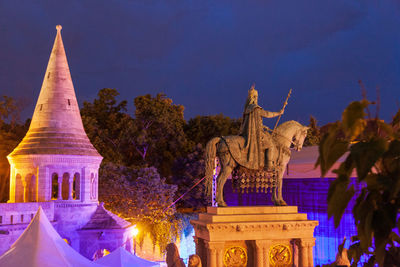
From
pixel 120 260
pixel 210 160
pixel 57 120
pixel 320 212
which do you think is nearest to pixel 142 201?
pixel 57 120

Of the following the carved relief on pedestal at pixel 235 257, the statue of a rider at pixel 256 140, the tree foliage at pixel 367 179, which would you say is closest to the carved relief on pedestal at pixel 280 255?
the carved relief on pedestal at pixel 235 257

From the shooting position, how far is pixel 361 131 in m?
2.40

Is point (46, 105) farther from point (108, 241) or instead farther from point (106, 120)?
point (106, 120)

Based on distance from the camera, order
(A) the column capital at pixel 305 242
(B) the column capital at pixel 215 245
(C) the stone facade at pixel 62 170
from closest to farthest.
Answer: (B) the column capital at pixel 215 245, (A) the column capital at pixel 305 242, (C) the stone facade at pixel 62 170

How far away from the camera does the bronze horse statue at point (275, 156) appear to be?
9641mm

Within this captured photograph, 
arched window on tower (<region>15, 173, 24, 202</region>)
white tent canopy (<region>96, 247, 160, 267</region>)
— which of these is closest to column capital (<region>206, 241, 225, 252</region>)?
white tent canopy (<region>96, 247, 160, 267</region>)

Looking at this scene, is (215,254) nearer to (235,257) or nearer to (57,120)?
(235,257)

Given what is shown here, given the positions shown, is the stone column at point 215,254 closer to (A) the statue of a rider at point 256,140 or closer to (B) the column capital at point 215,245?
(B) the column capital at point 215,245

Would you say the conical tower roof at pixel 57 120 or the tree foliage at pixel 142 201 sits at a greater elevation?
the conical tower roof at pixel 57 120

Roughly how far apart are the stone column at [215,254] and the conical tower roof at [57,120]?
11358 mm

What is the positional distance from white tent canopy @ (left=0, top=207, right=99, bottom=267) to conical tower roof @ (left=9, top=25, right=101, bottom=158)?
7.69m

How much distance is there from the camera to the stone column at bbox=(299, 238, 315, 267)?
9.24m

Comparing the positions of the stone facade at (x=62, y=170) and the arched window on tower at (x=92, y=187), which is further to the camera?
the arched window on tower at (x=92, y=187)

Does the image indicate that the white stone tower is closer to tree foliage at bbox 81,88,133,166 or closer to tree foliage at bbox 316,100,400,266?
tree foliage at bbox 81,88,133,166
